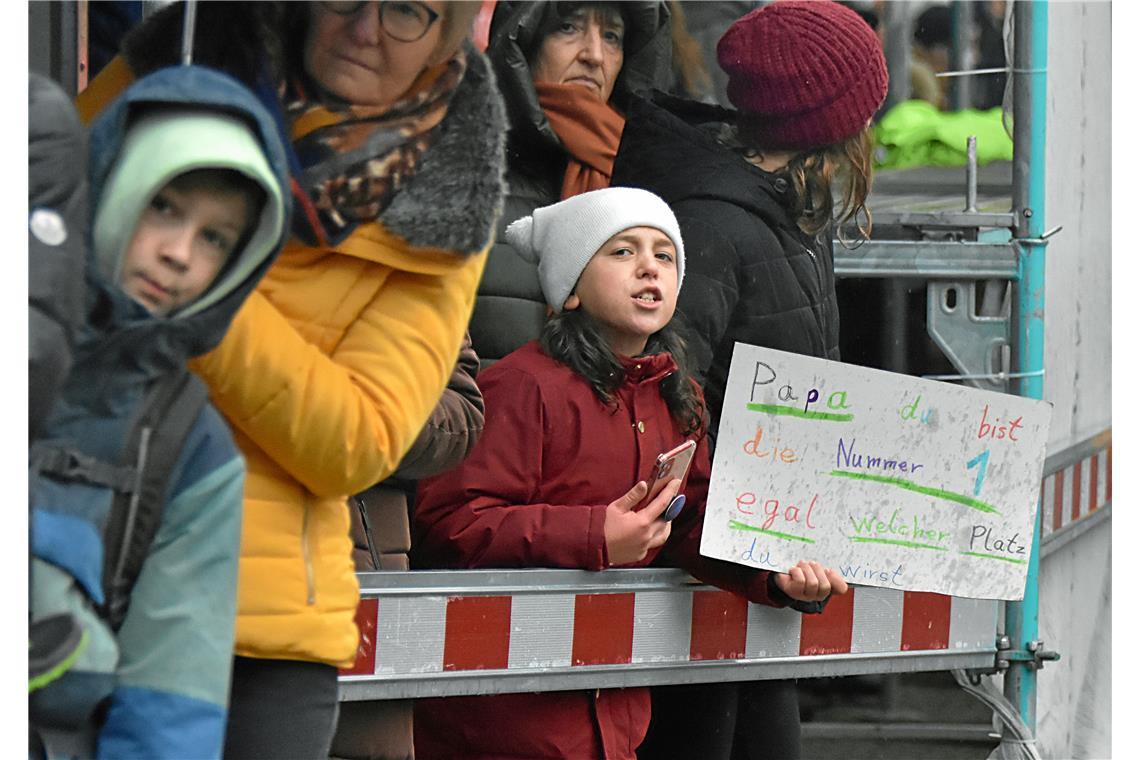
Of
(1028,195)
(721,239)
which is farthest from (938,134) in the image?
(721,239)

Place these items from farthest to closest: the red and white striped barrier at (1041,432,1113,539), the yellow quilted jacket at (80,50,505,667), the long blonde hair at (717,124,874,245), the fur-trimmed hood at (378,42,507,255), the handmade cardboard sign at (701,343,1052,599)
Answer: the red and white striped barrier at (1041,432,1113,539) → the long blonde hair at (717,124,874,245) → the handmade cardboard sign at (701,343,1052,599) → the fur-trimmed hood at (378,42,507,255) → the yellow quilted jacket at (80,50,505,667)

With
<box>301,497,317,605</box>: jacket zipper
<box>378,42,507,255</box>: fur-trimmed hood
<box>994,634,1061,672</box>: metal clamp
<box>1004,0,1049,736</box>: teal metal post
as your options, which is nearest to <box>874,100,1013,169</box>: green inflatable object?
<box>1004,0,1049,736</box>: teal metal post

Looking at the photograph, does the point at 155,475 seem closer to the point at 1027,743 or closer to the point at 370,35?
the point at 370,35

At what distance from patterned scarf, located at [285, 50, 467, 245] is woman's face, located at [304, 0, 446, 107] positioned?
2 cm

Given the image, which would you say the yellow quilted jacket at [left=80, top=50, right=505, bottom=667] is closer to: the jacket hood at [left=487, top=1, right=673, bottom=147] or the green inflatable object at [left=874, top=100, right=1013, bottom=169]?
the jacket hood at [left=487, top=1, right=673, bottom=147]

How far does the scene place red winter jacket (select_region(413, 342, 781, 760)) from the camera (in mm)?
3217

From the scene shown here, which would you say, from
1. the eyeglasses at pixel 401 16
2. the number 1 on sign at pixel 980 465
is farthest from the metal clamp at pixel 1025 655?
the eyeglasses at pixel 401 16

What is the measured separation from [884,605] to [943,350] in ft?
1.64

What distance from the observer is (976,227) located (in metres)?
3.82

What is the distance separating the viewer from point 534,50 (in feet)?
11.1

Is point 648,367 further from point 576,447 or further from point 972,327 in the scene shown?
point 972,327

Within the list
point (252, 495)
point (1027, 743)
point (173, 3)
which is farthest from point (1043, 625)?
point (173, 3)

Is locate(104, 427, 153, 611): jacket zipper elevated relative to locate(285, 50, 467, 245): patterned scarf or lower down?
lower down

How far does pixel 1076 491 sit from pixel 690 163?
1027 millimetres
